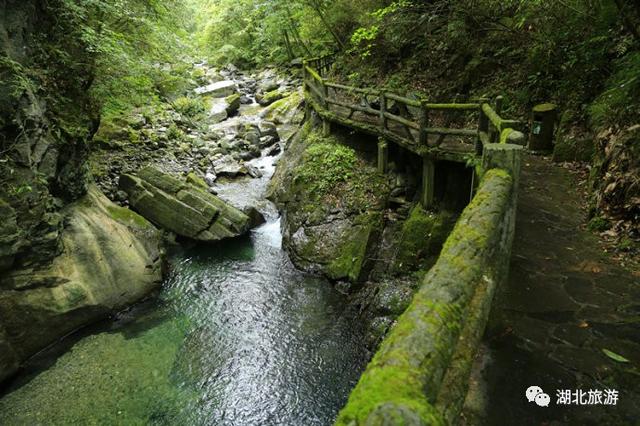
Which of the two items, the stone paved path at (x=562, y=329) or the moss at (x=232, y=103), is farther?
the moss at (x=232, y=103)

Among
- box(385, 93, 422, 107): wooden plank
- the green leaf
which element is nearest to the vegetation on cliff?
the green leaf

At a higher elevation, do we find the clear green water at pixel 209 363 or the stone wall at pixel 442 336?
the stone wall at pixel 442 336

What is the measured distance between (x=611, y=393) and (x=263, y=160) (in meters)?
15.2

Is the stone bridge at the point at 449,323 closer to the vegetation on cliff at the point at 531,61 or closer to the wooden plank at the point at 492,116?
the wooden plank at the point at 492,116

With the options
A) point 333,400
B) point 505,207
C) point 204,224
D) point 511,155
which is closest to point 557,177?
point 511,155

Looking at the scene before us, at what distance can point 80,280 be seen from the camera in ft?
26.6

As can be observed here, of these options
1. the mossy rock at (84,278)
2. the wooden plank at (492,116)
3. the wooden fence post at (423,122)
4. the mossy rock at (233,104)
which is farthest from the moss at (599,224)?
the mossy rock at (233,104)

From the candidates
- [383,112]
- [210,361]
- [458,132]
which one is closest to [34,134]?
[210,361]

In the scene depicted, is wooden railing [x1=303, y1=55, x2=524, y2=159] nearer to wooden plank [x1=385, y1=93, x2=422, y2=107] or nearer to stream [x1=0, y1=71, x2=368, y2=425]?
wooden plank [x1=385, y1=93, x2=422, y2=107]

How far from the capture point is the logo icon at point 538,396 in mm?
3246

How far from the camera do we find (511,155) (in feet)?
13.3

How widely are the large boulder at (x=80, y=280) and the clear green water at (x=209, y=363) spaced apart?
1.25 ft

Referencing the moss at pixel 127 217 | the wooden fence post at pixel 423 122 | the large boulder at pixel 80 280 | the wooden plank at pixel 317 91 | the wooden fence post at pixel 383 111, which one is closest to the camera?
the large boulder at pixel 80 280

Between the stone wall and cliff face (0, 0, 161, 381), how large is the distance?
298 inches
